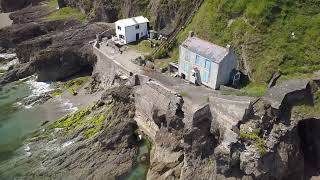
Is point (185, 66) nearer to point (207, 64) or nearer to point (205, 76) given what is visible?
point (205, 76)

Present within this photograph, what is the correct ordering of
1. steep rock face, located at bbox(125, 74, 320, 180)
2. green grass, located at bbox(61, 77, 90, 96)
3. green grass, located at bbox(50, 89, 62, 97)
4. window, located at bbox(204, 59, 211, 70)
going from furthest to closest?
green grass, located at bbox(61, 77, 90, 96) < green grass, located at bbox(50, 89, 62, 97) < window, located at bbox(204, 59, 211, 70) < steep rock face, located at bbox(125, 74, 320, 180)

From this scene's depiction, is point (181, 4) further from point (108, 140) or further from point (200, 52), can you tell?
point (108, 140)

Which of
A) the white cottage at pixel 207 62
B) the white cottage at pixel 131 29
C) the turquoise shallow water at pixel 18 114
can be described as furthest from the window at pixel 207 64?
the turquoise shallow water at pixel 18 114

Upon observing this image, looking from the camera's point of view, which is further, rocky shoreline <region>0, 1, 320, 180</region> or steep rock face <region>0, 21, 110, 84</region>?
steep rock face <region>0, 21, 110, 84</region>

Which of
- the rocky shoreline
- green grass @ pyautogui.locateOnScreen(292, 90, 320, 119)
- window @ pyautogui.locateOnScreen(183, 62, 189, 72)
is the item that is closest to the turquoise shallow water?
the rocky shoreline

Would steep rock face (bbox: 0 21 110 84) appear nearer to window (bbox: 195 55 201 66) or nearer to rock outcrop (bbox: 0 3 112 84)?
rock outcrop (bbox: 0 3 112 84)

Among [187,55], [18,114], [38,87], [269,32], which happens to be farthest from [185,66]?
[38,87]

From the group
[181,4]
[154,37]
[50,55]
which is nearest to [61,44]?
[50,55]
